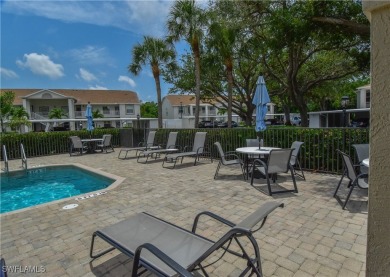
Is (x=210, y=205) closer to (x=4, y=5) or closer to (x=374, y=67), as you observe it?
(x=374, y=67)

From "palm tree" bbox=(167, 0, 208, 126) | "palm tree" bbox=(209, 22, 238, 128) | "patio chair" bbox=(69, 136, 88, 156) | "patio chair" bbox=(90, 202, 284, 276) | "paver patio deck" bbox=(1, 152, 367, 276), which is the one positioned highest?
"palm tree" bbox=(167, 0, 208, 126)

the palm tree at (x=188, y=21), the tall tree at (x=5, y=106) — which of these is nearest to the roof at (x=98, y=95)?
the tall tree at (x=5, y=106)

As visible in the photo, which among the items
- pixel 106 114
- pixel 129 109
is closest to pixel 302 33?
pixel 106 114

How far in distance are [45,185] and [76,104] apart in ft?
127

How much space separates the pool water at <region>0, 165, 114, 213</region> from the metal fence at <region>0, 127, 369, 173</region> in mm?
4244

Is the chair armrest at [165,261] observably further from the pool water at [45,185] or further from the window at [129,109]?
the window at [129,109]

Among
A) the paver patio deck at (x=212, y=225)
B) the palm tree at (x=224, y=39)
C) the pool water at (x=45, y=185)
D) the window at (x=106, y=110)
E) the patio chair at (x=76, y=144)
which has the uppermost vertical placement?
the palm tree at (x=224, y=39)

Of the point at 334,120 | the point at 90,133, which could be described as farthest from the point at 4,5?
the point at 334,120

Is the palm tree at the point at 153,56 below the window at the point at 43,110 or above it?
above

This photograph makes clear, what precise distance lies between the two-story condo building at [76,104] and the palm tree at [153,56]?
Answer: 1847 cm

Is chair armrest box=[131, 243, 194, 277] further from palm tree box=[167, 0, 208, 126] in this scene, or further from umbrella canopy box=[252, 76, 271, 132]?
palm tree box=[167, 0, 208, 126]

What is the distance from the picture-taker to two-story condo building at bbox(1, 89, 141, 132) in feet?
125

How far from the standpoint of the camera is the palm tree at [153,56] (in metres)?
16.6

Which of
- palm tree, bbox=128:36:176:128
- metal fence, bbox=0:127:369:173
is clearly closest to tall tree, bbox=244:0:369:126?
metal fence, bbox=0:127:369:173
